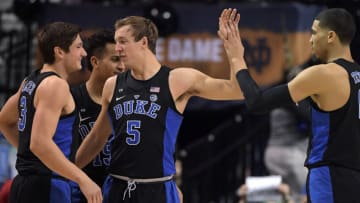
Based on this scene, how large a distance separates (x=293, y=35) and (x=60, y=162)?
6.74 meters

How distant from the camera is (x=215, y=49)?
12180 mm

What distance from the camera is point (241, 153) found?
12344 mm

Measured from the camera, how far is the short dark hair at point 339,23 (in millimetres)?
5883

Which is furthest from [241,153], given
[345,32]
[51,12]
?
[345,32]

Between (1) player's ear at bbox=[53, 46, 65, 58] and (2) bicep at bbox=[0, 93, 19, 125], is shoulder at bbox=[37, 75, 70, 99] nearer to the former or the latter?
(1) player's ear at bbox=[53, 46, 65, 58]

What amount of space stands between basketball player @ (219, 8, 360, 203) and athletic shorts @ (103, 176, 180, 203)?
2.82 ft

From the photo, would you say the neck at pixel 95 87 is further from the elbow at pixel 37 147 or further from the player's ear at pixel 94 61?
the elbow at pixel 37 147

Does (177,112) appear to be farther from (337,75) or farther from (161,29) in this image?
(161,29)

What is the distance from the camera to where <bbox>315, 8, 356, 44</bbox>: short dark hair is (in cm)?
588

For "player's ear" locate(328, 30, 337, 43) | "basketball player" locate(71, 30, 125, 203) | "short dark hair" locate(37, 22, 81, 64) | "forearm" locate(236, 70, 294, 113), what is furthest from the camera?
"basketball player" locate(71, 30, 125, 203)

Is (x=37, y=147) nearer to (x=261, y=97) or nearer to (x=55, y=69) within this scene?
(x=55, y=69)

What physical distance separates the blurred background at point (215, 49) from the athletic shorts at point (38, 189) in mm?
5508

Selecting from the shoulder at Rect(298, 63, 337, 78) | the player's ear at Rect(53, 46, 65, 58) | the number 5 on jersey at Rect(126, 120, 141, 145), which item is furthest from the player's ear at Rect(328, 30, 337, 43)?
the player's ear at Rect(53, 46, 65, 58)

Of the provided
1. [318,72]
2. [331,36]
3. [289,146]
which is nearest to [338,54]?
[331,36]
